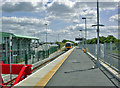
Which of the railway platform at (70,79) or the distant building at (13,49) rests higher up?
the distant building at (13,49)

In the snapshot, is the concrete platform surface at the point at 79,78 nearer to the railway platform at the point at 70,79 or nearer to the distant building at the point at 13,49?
the railway platform at the point at 70,79

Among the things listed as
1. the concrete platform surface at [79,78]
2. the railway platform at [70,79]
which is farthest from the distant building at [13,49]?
the concrete platform surface at [79,78]

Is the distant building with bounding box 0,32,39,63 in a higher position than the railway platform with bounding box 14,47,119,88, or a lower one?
higher

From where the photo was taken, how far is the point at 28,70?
1252 centimetres

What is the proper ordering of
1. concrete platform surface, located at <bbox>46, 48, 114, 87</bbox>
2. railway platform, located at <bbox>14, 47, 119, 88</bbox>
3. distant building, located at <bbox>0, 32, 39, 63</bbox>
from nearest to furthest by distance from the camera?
1. railway platform, located at <bbox>14, 47, 119, 88</bbox>
2. concrete platform surface, located at <bbox>46, 48, 114, 87</bbox>
3. distant building, located at <bbox>0, 32, 39, 63</bbox>

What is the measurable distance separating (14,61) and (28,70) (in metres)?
6.68

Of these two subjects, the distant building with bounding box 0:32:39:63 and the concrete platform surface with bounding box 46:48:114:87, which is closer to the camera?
the concrete platform surface with bounding box 46:48:114:87

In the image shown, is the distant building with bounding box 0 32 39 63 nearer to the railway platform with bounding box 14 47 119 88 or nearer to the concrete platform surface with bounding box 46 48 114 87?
the railway platform with bounding box 14 47 119 88

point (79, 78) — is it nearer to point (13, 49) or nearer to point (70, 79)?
point (70, 79)

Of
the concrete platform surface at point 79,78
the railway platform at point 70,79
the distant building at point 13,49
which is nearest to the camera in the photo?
the railway platform at point 70,79

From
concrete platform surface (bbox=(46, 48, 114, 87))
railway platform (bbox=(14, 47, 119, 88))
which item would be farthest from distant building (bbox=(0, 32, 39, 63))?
concrete platform surface (bbox=(46, 48, 114, 87))

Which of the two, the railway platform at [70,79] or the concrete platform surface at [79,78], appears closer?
the railway platform at [70,79]

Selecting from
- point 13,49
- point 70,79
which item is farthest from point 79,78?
point 13,49

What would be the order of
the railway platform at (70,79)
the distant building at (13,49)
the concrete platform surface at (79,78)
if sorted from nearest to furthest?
the railway platform at (70,79) → the concrete platform surface at (79,78) → the distant building at (13,49)
